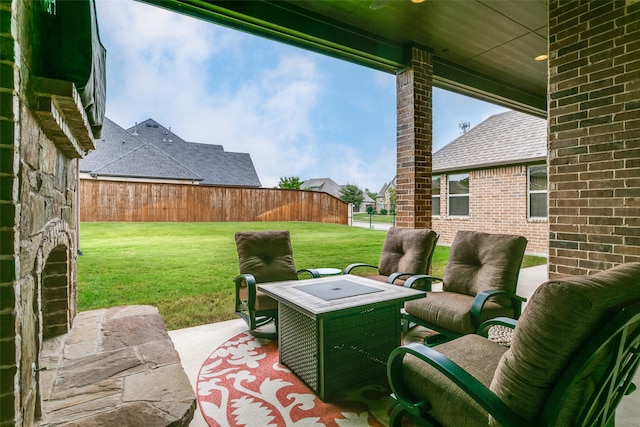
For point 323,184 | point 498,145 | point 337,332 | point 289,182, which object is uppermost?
point 323,184

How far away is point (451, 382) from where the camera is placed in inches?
54.6

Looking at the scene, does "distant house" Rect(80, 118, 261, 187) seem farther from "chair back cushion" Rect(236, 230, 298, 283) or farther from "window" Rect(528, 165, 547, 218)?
"window" Rect(528, 165, 547, 218)

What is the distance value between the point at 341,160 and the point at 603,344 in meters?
53.1

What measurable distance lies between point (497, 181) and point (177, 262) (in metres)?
8.18

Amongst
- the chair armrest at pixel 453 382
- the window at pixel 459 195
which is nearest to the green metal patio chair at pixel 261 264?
the chair armrest at pixel 453 382

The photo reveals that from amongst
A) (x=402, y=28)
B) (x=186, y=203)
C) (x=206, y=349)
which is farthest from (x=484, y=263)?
(x=186, y=203)

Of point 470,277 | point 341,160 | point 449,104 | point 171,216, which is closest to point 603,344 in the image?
point 470,277

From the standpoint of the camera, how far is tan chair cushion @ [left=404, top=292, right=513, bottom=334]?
2.43 m

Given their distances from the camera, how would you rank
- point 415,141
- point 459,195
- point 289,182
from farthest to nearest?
point 289,182 < point 459,195 < point 415,141

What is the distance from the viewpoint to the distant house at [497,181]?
807 centimetres

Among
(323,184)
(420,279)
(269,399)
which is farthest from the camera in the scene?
(323,184)

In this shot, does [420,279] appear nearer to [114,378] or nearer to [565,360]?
[565,360]

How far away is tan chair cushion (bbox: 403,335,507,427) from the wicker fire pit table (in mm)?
638

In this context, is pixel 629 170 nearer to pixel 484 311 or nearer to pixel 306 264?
pixel 484 311
